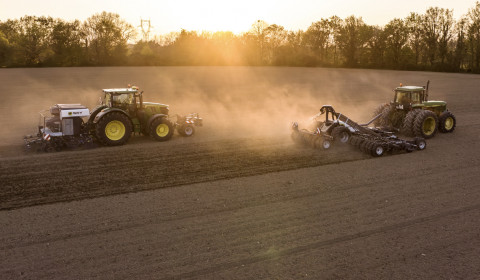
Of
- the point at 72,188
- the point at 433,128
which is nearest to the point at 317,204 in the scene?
the point at 72,188

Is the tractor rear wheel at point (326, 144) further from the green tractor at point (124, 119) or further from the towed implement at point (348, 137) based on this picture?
the green tractor at point (124, 119)

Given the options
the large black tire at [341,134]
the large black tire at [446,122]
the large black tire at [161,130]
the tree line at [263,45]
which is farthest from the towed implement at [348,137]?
the tree line at [263,45]

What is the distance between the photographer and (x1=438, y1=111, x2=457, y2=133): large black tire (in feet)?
57.9

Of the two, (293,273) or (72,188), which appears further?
(72,188)

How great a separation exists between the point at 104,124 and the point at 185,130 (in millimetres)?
3813

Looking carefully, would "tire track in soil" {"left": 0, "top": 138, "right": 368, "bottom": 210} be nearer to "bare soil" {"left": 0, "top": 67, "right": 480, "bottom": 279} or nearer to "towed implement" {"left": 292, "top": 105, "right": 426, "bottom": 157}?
"bare soil" {"left": 0, "top": 67, "right": 480, "bottom": 279}

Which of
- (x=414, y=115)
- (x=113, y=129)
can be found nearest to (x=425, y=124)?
(x=414, y=115)

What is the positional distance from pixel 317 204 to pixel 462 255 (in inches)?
129

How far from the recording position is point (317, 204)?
30.5 feet

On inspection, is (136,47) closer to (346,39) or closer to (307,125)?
(346,39)

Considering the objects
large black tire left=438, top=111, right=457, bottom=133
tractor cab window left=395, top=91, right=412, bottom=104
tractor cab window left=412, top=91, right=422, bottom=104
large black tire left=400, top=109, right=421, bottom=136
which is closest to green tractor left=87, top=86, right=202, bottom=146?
large black tire left=400, top=109, right=421, bottom=136

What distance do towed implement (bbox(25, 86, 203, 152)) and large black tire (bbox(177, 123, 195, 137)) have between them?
103cm

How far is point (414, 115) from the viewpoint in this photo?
16.5 meters

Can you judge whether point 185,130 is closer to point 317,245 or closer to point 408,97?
point 408,97
